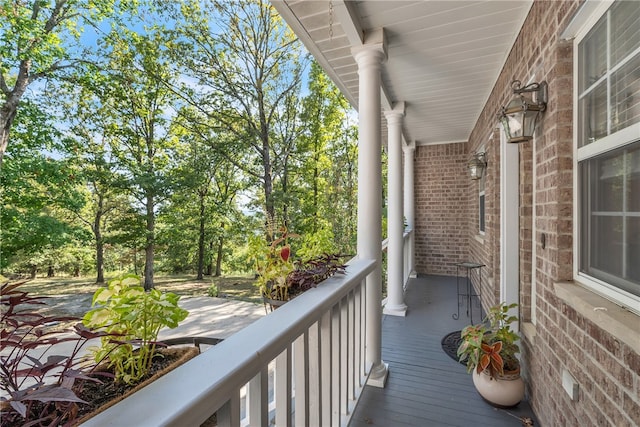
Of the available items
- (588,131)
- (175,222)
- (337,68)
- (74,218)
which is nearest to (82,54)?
(74,218)

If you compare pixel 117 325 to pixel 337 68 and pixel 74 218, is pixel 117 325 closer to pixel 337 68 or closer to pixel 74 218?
pixel 337 68

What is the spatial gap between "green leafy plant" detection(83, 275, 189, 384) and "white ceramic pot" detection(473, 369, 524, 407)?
2.16 m

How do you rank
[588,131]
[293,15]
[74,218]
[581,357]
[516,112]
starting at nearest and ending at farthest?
→ [581,357] < [588,131] < [516,112] < [293,15] < [74,218]

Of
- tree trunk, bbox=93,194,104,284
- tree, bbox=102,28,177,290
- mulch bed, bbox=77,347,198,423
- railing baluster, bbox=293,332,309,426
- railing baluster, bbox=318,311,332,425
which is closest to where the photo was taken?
mulch bed, bbox=77,347,198,423

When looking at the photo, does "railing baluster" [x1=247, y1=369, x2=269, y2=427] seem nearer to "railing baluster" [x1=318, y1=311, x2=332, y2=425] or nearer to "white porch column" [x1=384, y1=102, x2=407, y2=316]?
"railing baluster" [x1=318, y1=311, x2=332, y2=425]

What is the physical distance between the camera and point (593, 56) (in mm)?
1405

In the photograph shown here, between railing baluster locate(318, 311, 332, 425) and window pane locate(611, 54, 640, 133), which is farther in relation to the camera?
railing baluster locate(318, 311, 332, 425)

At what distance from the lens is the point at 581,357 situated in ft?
4.35

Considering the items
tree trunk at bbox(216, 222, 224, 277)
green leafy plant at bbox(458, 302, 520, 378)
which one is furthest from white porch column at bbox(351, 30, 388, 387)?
tree trunk at bbox(216, 222, 224, 277)

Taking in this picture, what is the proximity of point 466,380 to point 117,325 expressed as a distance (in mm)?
2567

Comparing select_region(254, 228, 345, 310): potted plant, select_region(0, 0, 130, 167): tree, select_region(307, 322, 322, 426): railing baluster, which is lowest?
select_region(307, 322, 322, 426): railing baluster

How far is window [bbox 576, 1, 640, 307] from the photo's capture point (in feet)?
3.69

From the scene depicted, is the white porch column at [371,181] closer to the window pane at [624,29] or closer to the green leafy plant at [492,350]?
the green leafy plant at [492,350]

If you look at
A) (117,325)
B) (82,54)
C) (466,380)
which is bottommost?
(466,380)
